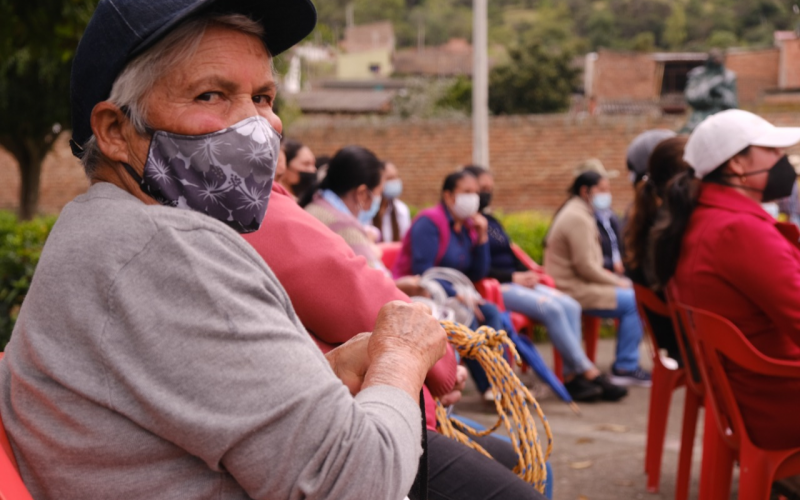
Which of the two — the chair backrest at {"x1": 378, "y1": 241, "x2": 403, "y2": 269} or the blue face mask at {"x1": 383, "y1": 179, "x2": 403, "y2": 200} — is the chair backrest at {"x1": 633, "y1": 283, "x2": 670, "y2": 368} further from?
the blue face mask at {"x1": 383, "y1": 179, "x2": 403, "y2": 200}

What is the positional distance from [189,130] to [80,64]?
9.2 inches

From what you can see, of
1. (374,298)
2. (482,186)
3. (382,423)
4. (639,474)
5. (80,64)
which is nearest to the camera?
(382,423)

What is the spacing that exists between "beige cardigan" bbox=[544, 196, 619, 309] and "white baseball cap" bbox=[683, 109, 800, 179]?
356 centimetres

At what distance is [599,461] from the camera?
→ 491 centimetres

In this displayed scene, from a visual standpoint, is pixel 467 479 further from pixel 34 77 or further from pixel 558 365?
pixel 34 77

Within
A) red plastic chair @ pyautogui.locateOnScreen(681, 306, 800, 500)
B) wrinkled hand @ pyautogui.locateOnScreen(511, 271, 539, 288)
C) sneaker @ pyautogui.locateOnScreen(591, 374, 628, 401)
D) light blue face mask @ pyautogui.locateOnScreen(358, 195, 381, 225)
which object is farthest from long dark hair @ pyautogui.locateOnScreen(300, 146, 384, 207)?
sneaker @ pyautogui.locateOnScreen(591, 374, 628, 401)

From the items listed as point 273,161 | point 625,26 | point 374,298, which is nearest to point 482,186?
point 374,298

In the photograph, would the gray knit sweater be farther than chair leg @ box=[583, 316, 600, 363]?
No

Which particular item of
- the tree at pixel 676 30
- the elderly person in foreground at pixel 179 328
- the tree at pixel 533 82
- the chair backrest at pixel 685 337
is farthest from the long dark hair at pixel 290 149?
the tree at pixel 676 30

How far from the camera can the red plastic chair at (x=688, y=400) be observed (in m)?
3.49

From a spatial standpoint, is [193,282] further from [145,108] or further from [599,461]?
[599,461]

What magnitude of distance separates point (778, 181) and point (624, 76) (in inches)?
1870

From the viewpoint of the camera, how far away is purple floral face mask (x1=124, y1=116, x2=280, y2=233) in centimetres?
142

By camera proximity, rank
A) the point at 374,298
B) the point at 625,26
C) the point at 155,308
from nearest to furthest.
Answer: the point at 155,308 → the point at 374,298 → the point at 625,26
